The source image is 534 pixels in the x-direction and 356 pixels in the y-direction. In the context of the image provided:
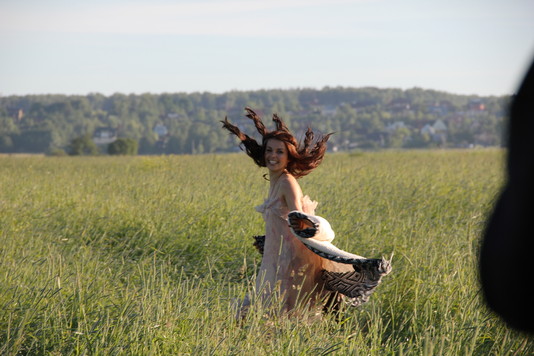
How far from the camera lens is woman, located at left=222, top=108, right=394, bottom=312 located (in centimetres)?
467

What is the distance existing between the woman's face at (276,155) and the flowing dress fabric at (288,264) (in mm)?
121

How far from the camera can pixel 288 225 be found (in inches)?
187

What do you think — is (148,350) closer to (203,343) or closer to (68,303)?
(203,343)

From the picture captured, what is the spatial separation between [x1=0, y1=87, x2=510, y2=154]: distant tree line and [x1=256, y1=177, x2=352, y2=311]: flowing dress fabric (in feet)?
221

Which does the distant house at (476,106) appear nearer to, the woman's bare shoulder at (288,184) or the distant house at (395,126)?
the distant house at (395,126)

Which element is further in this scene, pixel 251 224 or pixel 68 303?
pixel 251 224

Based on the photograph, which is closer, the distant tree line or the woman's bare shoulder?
the woman's bare shoulder

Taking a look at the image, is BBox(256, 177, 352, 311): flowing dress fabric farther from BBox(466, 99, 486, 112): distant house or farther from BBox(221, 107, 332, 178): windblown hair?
BBox(466, 99, 486, 112): distant house

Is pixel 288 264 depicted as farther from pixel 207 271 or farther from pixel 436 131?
pixel 436 131

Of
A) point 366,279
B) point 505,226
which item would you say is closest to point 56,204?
point 366,279

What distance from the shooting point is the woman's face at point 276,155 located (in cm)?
497

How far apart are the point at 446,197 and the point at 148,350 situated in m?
8.87

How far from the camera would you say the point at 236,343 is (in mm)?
3455

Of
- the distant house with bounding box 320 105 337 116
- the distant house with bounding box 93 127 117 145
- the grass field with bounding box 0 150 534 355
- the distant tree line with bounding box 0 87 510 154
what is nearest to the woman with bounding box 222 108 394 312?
the grass field with bounding box 0 150 534 355
